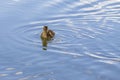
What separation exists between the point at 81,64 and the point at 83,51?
800 millimetres

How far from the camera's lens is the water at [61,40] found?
930 centimetres

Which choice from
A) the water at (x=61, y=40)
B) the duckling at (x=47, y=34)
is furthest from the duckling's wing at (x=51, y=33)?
the water at (x=61, y=40)

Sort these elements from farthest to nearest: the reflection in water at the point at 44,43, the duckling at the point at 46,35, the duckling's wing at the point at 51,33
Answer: the duckling's wing at the point at 51,33 → the duckling at the point at 46,35 → the reflection in water at the point at 44,43

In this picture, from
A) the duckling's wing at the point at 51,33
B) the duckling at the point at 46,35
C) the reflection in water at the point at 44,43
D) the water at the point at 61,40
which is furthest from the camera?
the duckling's wing at the point at 51,33

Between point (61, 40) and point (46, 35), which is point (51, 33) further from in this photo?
point (61, 40)

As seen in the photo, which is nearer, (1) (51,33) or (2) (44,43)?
(2) (44,43)

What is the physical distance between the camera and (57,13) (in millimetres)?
13281

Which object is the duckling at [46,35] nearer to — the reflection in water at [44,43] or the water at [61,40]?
the reflection in water at [44,43]

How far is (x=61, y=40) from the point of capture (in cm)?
1110

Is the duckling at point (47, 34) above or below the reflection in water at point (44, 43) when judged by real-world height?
above

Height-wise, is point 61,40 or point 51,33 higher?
point 51,33

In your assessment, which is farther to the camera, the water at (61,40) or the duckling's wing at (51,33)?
the duckling's wing at (51,33)

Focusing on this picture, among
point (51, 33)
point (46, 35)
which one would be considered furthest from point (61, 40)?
point (46, 35)

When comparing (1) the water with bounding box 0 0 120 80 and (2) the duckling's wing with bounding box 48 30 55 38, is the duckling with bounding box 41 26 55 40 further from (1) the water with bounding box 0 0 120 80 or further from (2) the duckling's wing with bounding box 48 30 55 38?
(1) the water with bounding box 0 0 120 80
